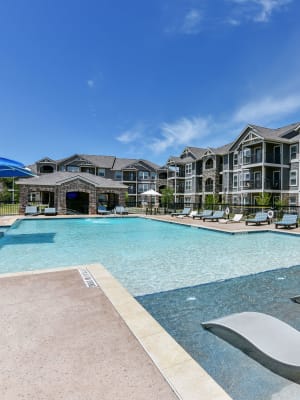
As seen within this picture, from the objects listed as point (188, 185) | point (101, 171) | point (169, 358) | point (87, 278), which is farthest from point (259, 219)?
point (101, 171)

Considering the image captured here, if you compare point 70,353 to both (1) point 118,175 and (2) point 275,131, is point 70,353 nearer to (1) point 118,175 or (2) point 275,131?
(2) point 275,131

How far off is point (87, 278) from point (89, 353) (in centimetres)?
233

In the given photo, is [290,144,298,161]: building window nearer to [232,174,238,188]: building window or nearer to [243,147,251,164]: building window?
[243,147,251,164]: building window

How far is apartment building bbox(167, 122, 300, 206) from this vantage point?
85.5 feet

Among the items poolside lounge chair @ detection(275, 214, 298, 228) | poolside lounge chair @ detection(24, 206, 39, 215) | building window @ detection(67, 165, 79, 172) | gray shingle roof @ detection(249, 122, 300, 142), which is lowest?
poolside lounge chair @ detection(275, 214, 298, 228)

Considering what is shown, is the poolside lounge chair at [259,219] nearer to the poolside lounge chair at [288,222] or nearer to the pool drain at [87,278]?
the poolside lounge chair at [288,222]

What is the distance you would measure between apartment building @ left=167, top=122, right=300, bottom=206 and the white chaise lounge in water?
25186 mm

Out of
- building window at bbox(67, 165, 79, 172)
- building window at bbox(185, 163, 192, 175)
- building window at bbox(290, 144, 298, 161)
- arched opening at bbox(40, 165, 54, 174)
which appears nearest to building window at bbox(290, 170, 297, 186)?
building window at bbox(290, 144, 298, 161)

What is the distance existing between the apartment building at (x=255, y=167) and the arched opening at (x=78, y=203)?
56.8ft

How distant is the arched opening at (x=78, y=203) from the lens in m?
24.8

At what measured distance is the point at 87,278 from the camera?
4645mm

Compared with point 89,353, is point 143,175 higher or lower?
higher

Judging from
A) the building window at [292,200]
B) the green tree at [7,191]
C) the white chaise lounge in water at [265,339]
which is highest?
the green tree at [7,191]

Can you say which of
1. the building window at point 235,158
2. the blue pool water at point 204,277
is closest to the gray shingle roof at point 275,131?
the building window at point 235,158
